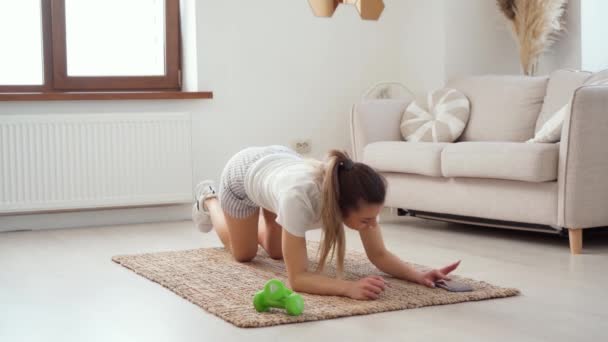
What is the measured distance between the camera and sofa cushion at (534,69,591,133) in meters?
4.33

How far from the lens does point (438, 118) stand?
4.79m

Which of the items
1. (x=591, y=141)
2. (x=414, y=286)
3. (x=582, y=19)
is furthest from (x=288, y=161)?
(x=582, y=19)

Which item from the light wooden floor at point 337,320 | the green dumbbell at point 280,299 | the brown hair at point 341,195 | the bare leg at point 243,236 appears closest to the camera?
the light wooden floor at point 337,320

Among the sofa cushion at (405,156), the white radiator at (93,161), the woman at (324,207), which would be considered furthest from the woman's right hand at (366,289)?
the white radiator at (93,161)

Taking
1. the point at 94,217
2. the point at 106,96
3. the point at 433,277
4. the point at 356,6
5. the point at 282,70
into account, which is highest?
the point at 356,6

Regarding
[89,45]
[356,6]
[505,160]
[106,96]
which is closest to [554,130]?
[505,160]

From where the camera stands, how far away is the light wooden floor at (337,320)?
92.2 inches

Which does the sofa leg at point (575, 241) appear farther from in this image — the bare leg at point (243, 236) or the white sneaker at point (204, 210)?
the white sneaker at point (204, 210)

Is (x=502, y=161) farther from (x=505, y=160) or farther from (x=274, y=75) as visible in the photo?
(x=274, y=75)

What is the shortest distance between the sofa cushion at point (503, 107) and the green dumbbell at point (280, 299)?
2.40 m

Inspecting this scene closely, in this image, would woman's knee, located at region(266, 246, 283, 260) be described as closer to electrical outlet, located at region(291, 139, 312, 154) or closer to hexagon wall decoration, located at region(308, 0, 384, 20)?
electrical outlet, located at region(291, 139, 312, 154)

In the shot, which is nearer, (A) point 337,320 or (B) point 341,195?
(A) point 337,320

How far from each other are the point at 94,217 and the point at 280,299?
2.71m

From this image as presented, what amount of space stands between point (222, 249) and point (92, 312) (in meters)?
1.17
